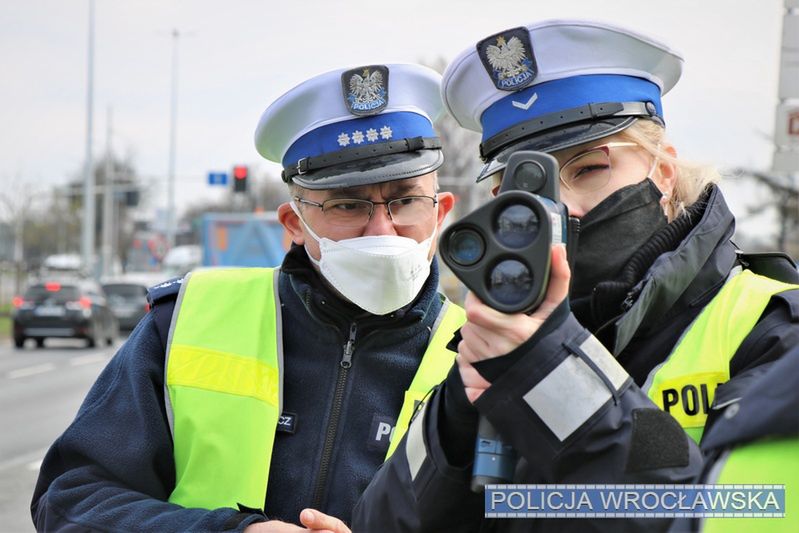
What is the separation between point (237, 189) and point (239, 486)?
2823cm

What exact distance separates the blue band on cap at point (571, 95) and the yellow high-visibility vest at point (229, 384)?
0.81m

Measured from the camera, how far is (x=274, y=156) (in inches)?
119

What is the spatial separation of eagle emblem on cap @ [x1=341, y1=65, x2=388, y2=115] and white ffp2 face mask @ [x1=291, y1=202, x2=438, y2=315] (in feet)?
1.25

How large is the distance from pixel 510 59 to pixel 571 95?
18 centimetres

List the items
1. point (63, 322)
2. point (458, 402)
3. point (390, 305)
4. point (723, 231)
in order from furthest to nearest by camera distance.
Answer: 1. point (63, 322)
2. point (390, 305)
3. point (723, 231)
4. point (458, 402)

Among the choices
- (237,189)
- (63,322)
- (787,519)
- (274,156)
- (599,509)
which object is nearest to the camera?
(787,519)

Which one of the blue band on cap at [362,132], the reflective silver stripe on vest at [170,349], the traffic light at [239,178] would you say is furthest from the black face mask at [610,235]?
the traffic light at [239,178]

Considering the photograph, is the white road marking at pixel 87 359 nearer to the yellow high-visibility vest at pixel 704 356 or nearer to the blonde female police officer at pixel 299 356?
the blonde female police officer at pixel 299 356

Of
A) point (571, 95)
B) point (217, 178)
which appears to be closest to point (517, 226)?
point (571, 95)

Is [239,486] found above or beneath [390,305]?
beneath

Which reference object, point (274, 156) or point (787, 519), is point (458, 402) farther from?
point (274, 156)

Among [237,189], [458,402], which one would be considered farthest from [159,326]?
[237,189]

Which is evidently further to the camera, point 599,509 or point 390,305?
point 390,305

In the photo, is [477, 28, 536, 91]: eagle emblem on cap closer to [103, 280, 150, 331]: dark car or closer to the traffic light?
[103, 280, 150, 331]: dark car
